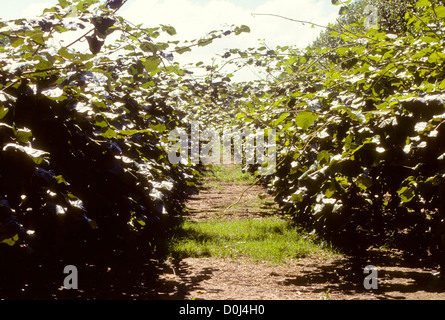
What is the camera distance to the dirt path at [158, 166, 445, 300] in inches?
147

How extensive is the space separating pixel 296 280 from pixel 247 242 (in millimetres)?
1610

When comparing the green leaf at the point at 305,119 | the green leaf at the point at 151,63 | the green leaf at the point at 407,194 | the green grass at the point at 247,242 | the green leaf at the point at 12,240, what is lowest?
the green grass at the point at 247,242

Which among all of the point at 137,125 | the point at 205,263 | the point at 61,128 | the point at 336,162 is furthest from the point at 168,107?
the point at 336,162

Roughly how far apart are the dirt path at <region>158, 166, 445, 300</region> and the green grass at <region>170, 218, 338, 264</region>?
220 millimetres

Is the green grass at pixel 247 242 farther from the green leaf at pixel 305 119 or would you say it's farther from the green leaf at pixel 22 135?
the green leaf at pixel 22 135

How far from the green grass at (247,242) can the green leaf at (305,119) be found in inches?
123

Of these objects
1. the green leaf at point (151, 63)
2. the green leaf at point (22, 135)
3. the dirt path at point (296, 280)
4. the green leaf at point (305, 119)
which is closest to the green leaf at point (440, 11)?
the green leaf at point (305, 119)

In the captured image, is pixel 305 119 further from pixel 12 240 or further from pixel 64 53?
pixel 12 240

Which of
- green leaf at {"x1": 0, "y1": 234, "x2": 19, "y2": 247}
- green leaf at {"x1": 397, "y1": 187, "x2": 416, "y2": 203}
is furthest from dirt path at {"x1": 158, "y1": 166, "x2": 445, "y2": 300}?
green leaf at {"x1": 0, "y1": 234, "x2": 19, "y2": 247}

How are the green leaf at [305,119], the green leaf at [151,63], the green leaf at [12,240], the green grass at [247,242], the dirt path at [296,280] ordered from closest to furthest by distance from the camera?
the green leaf at [12,240], the green leaf at [305,119], the green leaf at [151,63], the dirt path at [296,280], the green grass at [247,242]

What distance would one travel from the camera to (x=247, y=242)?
586 cm

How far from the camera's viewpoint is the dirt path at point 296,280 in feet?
12.2

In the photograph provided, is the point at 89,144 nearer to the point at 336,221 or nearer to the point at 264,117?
the point at 264,117

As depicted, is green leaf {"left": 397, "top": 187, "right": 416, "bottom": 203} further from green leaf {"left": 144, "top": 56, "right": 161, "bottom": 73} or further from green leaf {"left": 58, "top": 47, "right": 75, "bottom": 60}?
green leaf {"left": 58, "top": 47, "right": 75, "bottom": 60}
